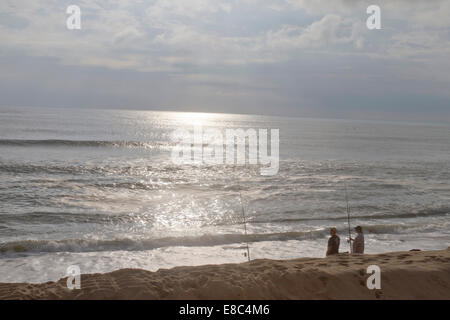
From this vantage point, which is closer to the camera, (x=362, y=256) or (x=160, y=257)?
(x=362, y=256)

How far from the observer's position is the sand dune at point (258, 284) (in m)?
5.85

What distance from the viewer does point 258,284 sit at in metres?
6.16

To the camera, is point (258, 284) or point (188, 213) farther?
point (188, 213)

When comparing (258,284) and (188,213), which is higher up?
(258,284)

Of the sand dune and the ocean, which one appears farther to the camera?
the ocean

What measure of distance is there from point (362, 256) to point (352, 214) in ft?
27.8

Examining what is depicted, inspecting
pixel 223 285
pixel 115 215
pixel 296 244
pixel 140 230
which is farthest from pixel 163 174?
pixel 223 285

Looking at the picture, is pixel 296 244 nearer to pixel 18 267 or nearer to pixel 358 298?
pixel 358 298

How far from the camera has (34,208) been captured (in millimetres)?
15266

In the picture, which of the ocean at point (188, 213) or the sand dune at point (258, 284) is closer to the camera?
the sand dune at point (258, 284)

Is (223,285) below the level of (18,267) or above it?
above

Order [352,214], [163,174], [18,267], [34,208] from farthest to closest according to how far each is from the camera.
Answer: [163,174] → [352,214] → [34,208] → [18,267]

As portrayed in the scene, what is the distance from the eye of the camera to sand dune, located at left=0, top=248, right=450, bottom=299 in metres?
5.85

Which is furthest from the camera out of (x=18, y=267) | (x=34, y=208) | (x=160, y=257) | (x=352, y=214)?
(x=352, y=214)
